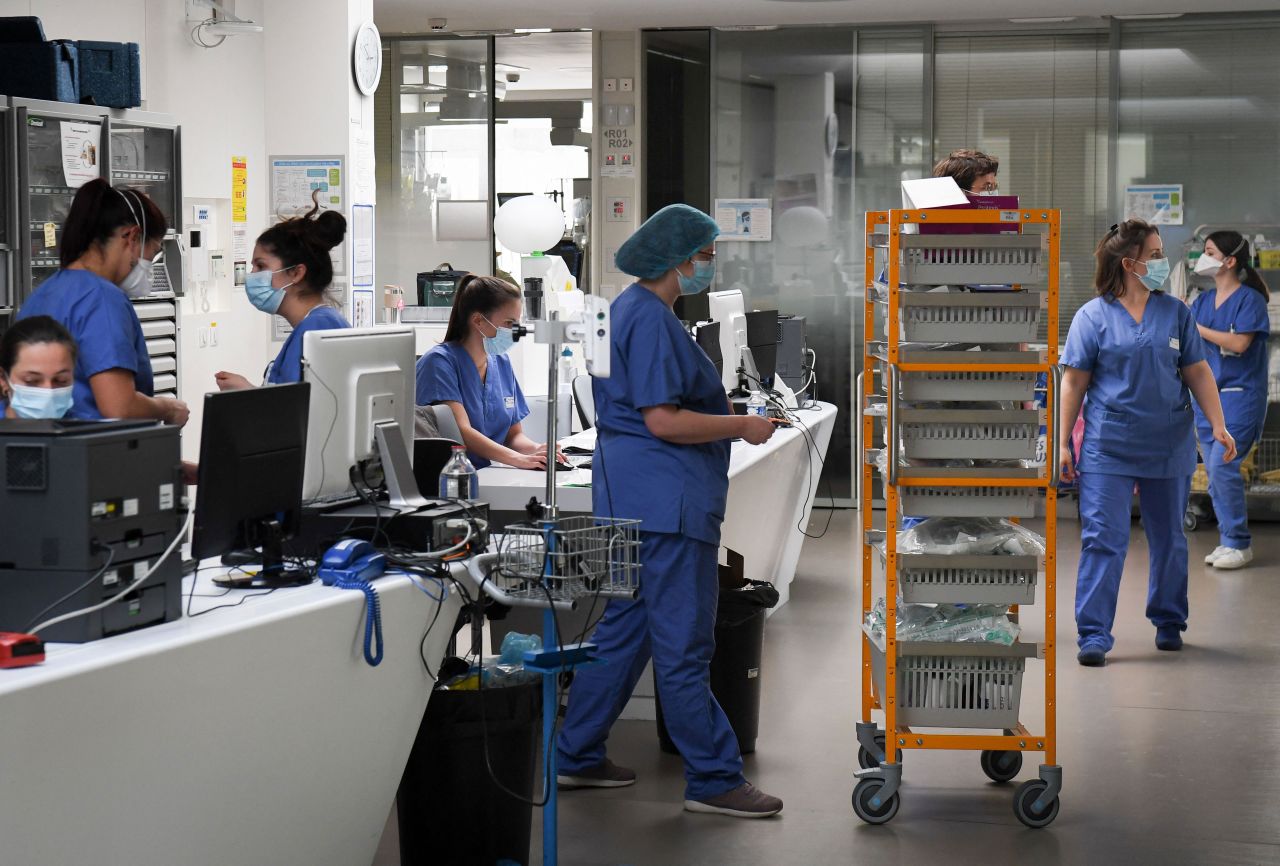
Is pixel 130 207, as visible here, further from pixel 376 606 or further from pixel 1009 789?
pixel 1009 789

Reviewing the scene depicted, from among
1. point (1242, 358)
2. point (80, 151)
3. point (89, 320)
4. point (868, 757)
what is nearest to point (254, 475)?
point (89, 320)

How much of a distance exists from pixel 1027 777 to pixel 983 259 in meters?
1.56

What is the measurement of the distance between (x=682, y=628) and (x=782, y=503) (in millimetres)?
2448

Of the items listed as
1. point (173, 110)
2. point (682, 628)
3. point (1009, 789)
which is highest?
point (173, 110)

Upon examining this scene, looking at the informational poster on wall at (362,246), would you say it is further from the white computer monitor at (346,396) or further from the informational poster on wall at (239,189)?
the white computer monitor at (346,396)

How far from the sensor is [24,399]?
9.50ft

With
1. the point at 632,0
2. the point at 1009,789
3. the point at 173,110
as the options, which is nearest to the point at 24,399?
the point at 1009,789

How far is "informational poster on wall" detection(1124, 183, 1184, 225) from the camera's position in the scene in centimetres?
860

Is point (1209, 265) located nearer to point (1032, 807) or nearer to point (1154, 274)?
point (1154, 274)

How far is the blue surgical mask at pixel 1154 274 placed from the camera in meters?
5.14

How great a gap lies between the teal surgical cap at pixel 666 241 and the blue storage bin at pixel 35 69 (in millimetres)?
2471

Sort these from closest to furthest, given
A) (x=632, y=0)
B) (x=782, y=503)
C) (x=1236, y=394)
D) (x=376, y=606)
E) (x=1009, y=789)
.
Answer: (x=376, y=606) < (x=1009, y=789) < (x=782, y=503) < (x=1236, y=394) < (x=632, y=0)

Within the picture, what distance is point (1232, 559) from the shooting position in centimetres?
708

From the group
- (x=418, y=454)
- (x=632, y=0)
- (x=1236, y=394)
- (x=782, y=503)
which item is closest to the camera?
(x=418, y=454)
